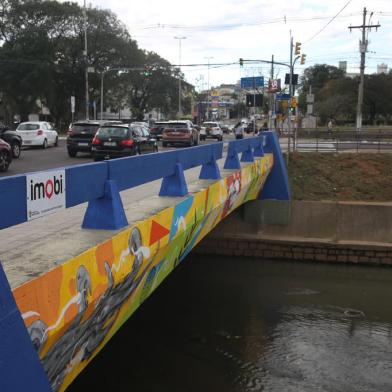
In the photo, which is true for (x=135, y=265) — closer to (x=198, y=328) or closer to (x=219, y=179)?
(x=219, y=179)

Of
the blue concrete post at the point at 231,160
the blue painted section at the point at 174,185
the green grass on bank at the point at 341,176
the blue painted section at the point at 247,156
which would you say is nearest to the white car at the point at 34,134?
the green grass on bank at the point at 341,176

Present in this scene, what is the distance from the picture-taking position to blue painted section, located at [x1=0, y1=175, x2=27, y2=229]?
2828 mm

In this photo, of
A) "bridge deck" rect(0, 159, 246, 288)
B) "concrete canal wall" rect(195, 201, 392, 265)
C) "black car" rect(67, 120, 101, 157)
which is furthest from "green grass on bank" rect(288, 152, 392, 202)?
"bridge deck" rect(0, 159, 246, 288)

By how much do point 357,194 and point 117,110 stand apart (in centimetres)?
8176

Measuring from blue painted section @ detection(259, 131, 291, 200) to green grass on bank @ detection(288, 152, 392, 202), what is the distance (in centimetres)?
74

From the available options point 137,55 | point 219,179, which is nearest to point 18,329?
point 219,179

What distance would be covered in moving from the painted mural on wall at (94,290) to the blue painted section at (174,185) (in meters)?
0.19

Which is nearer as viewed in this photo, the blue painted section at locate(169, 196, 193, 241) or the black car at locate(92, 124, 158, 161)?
the blue painted section at locate(169, 196, 193, 241)

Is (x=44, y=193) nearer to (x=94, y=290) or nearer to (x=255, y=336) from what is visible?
(x=94, y=290)

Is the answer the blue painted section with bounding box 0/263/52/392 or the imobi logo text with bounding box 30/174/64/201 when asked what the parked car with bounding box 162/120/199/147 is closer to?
the imobi logo text with bounding box 30/174/64/201

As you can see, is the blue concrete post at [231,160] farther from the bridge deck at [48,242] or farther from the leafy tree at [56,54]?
the leafy tree at [56,54]

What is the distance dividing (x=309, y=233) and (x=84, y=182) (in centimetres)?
1246

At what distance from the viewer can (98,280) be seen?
363 centimetres

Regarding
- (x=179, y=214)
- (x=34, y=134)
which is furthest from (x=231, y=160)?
(x=34, y=134)
